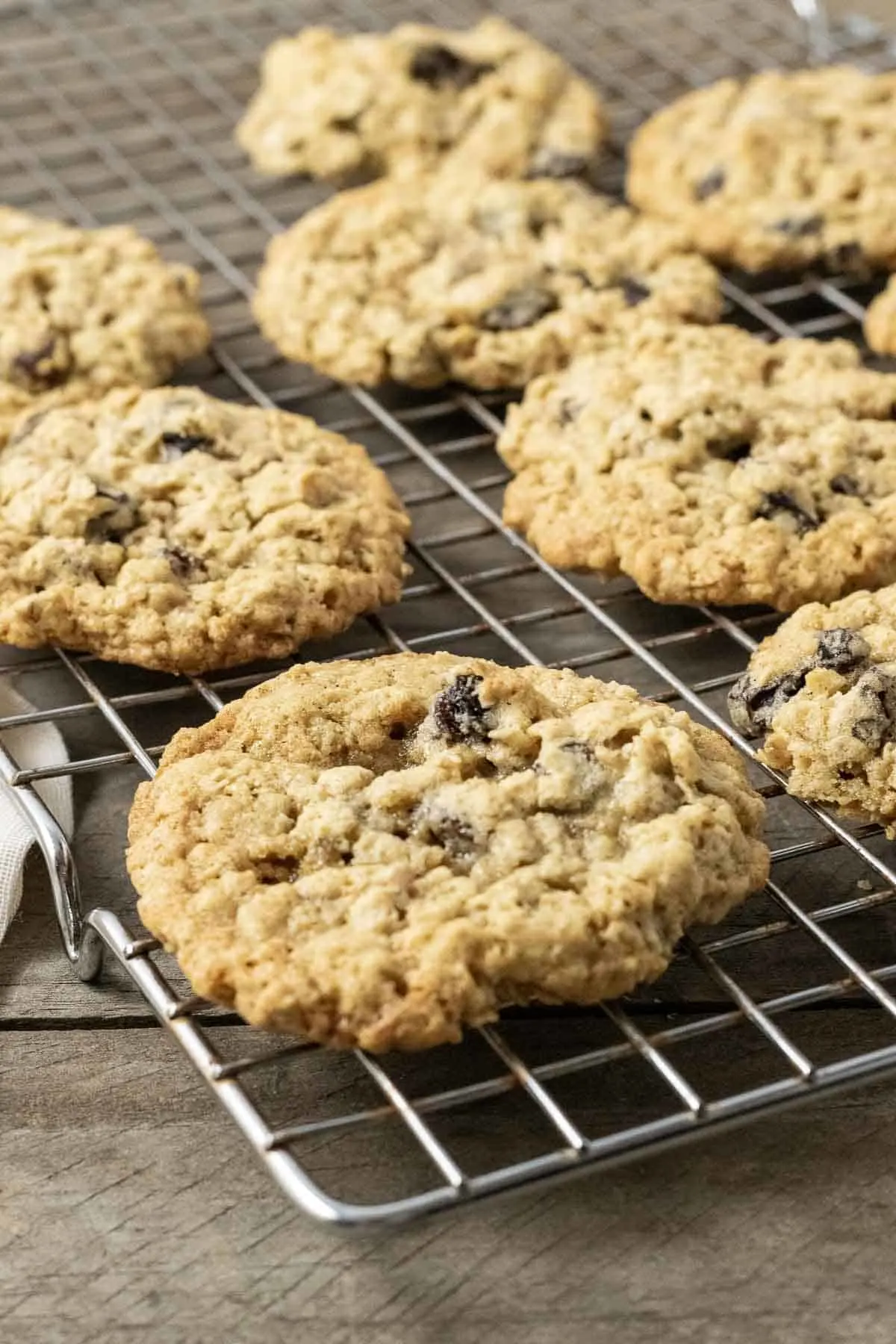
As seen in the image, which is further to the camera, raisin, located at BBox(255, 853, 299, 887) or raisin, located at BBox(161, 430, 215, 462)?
raisin, located at BBox(161, 430, 215, 462)

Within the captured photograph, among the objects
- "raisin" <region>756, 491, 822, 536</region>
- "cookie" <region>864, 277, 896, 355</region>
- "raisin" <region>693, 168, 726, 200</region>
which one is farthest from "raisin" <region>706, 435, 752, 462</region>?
"raisin" <region>693, 168, 726, 200</region>

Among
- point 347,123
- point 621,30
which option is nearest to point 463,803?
point 347,123

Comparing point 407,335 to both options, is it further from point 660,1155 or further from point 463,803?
point 660,1155

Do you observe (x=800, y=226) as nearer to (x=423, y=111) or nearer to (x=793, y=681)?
(x=423, y=111)

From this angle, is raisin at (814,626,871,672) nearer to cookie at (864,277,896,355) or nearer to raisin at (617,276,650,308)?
cookie at (864,277,896,355)

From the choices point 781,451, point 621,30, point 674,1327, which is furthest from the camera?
point 621,30

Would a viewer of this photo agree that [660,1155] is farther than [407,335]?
No

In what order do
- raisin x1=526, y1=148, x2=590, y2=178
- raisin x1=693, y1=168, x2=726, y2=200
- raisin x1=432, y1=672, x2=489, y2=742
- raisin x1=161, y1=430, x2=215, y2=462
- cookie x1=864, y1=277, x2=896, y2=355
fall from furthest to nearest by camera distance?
raisin x1=526, y1=148, x2=590, y2=178, raisin x1=693, y1=168, x2=726, y2=200, cookie x1=864, y1=277, x2=896, y2=355, raisin x1=161, y1=430, x2=215, y2=462, raisin x1=432, y1=672, x2=489, y2=742
